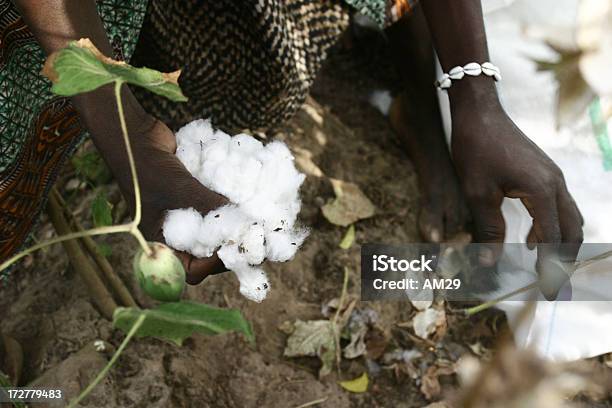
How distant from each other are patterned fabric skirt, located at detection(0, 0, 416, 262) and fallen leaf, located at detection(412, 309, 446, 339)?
0.51m

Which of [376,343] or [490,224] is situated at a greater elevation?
[490,224]

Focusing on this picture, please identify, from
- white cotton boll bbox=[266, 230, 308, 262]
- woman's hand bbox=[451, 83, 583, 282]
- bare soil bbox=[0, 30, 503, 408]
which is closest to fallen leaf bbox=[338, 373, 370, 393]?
bare soil bbox=[0, 30, 503, 408]

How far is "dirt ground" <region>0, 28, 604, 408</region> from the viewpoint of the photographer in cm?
112

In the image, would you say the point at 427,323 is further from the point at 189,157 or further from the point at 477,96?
the point at 189,157

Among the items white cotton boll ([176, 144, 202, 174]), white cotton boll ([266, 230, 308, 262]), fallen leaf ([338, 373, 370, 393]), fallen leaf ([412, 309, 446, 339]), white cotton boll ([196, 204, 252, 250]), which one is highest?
white cotton boll ([176, 144, 202, 174])

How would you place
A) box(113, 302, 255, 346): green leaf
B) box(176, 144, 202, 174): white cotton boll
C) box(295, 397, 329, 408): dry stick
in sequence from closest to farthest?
box(113, 302, 255, 346): green leaf
box(176, 144, 202, 174): white cotton boll
box(295, 397, 329, 408): dry stick

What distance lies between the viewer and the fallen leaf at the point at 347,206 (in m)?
1.44

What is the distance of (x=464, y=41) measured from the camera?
3.34 ft

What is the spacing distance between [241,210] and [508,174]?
0.44 meters

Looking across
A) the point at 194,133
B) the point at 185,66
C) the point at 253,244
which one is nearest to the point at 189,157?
the point at 194,133

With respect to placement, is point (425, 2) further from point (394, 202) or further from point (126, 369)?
point (126, 369)

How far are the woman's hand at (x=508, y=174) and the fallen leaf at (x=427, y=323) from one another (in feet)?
1.09

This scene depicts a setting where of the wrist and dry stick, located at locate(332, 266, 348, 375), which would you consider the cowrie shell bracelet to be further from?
dry stick, located at locate(332, 266, 348, 375)

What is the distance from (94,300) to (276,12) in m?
0.62
